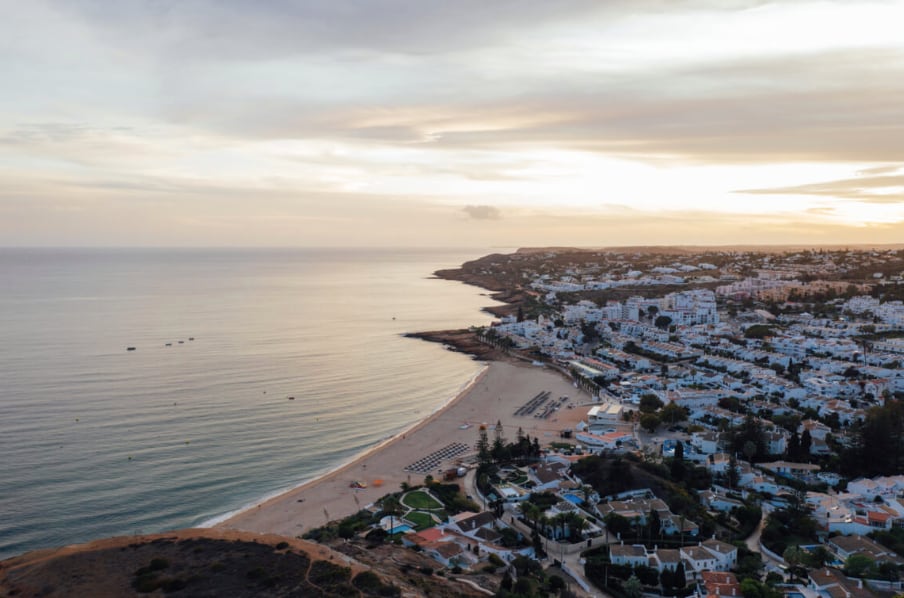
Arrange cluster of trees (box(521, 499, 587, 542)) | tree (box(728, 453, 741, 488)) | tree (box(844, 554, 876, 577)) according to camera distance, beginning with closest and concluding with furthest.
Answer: tree (box(844, 554, 876, 577)) → cluster of trees (box(521, 499, 587, 542)) → tree (box(728, 453, 741, 488))

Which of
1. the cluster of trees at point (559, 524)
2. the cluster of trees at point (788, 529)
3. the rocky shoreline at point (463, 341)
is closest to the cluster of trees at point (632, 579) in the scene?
the cluster of trees at point (559, 524)

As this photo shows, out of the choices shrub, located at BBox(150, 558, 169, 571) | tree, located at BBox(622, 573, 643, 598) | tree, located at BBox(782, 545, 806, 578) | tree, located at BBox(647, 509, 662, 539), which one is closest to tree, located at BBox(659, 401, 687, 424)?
tree, located at BBox(647, 509, 662, 539)

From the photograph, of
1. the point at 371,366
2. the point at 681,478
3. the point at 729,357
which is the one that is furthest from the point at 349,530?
the point at 729,357

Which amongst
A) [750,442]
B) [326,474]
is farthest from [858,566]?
[326,474]

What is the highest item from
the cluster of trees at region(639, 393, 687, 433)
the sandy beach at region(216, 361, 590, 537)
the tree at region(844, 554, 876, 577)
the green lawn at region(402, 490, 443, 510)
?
the cluster of trees at region(639, 393, 687, 433)

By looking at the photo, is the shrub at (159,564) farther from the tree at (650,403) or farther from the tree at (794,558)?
the tree at (650,403)

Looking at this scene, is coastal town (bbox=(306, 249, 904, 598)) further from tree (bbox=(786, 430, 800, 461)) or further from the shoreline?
the shoreline
